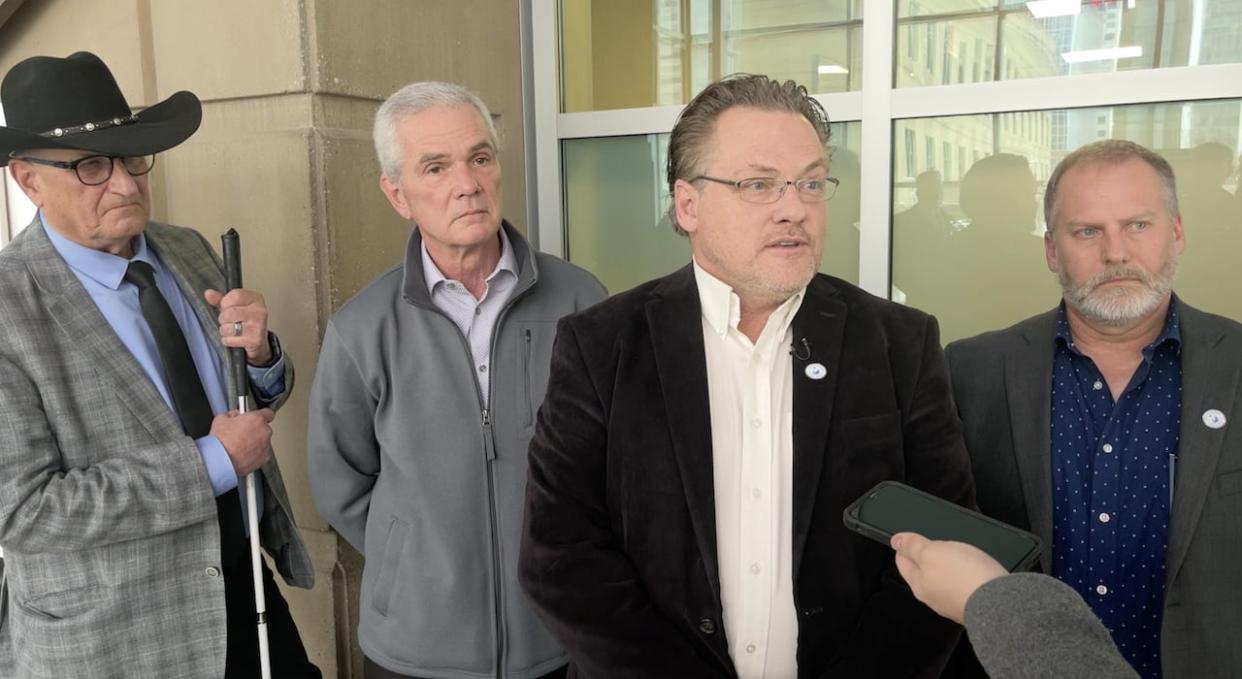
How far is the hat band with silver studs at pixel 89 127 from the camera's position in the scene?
194 cm

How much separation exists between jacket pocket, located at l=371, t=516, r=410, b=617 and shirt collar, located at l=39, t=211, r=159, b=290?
0.87 m

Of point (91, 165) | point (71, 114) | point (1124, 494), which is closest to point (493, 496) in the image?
point (91, 165)

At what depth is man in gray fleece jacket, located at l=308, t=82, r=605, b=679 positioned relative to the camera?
6.86ft

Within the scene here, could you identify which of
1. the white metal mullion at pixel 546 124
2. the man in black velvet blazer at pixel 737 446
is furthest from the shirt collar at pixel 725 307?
the white metal mullion at pixel 546 124

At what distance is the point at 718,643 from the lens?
1.60 m

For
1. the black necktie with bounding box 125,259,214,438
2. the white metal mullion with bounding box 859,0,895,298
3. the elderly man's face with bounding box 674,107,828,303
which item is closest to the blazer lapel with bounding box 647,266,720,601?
the elderly man's face with bounding box 674,107,828,303

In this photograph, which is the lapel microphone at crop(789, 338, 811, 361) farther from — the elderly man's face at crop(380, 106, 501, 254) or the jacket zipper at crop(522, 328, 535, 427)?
the elderly man's face at crop(380, 106, 501, 254)

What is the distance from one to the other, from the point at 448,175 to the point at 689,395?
0.88 m

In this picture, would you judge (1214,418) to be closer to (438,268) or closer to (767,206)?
(767,206)

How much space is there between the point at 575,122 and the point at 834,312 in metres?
2.11

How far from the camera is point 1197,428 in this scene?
1845mm

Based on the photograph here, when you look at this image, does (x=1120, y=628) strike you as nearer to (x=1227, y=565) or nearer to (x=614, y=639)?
(x=1227, y=565)

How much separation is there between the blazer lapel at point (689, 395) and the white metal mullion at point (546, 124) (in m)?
1.92

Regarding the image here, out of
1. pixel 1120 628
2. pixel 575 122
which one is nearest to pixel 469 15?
pixel 575 122
